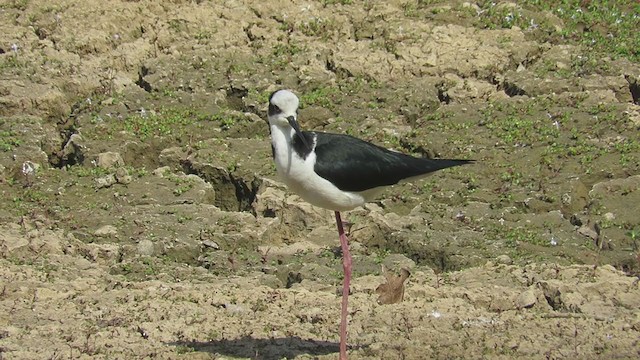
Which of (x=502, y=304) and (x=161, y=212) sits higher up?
(x=502, y=304)

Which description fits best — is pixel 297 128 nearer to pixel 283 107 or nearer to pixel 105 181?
pixel 283 107

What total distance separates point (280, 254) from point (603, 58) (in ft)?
13.7

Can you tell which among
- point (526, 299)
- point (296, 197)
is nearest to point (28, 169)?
point (296, 197)

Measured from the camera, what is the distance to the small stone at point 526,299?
641 cm

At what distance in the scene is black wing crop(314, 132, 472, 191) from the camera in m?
5.88

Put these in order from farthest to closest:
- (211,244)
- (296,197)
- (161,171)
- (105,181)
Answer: (161,171)
(105,181)
(296,197)
(211,244)

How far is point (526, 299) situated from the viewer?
21.1 ft

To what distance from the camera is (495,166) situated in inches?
336

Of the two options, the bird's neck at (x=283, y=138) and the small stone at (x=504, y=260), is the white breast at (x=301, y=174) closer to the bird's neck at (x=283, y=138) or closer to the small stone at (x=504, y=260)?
the bird's neck at (x=283, y=138)

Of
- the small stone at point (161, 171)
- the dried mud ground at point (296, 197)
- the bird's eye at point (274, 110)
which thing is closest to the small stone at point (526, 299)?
the dried mud ground at point (296, 197)

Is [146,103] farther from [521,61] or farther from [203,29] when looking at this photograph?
[521,61]

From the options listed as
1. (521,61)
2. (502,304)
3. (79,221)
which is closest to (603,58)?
(521,61)

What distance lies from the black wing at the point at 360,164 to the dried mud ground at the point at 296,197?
769 mm

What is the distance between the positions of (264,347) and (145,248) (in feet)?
5.57
